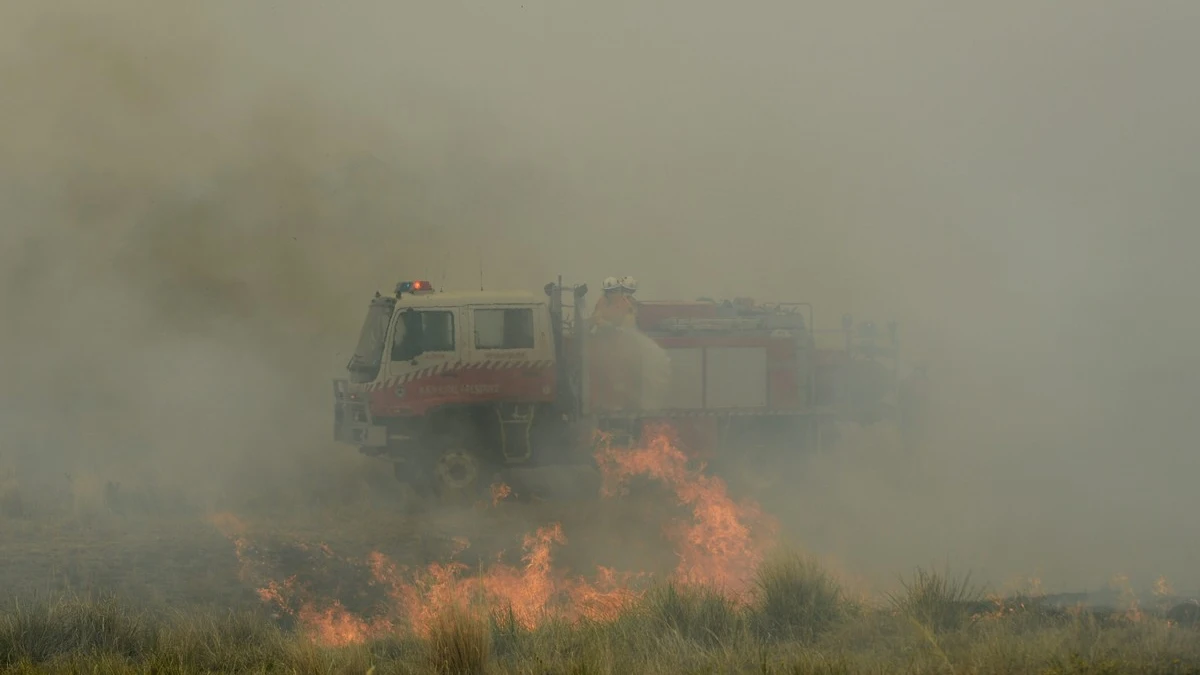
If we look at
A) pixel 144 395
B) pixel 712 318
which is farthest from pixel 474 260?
pixel 712 318

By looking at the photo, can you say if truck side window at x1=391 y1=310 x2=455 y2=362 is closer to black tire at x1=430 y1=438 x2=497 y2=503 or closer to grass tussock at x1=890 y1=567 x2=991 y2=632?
black tire at x1=430 y1=438 x2=497 y2=503

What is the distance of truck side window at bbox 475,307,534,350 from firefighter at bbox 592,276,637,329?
910 millimetres

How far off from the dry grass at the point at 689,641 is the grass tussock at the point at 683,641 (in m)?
0.01

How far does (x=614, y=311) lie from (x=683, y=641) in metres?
8.68

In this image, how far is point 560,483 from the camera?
16.4 metres

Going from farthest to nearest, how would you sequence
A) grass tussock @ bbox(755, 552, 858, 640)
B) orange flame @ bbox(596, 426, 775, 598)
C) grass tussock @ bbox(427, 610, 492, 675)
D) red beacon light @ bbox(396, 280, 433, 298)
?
red beacon light @ bbox(396, 280, 433, 298), orange flame @ bbox(596, 426, 775, 598), grass tussock @ bbox(755, 552, 858, 640), grass tussock @ bbox(427, 610, 492, 675)

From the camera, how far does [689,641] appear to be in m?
7.92

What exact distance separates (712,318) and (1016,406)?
7052mm

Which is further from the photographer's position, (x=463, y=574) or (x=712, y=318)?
(x=712, y=318)

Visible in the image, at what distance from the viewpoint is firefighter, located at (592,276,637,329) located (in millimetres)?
16000

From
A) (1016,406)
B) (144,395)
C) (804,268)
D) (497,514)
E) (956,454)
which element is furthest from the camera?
(804,268)

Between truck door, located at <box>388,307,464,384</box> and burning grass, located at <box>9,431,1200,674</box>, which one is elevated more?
truck door, located at <box>388,307,464,384</box>

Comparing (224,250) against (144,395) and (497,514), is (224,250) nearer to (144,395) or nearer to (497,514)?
(144,395)

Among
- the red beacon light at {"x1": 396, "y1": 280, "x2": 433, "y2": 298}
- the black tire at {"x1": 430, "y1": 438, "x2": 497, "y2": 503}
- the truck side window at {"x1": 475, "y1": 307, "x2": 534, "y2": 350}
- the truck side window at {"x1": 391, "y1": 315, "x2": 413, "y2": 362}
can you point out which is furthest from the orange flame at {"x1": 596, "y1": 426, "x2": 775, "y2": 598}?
the red beacon light at {"x1": 396, "y1": 280, "x2": 433, "y2": 298}
